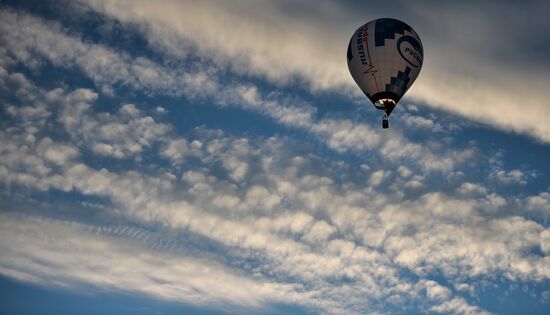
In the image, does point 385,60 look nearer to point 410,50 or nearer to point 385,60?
point 385,60

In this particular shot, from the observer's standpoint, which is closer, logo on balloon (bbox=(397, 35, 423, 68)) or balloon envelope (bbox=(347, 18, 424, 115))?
balloon envelope (bbox=(347, 18, 424, 115))

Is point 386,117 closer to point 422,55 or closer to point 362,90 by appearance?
point 362,90

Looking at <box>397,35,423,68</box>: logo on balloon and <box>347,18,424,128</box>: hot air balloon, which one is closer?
<box>347,18,424,128</box>: hot air balloon

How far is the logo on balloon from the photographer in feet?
181

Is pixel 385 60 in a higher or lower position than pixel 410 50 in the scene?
lower

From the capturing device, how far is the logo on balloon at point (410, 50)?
5512 cm

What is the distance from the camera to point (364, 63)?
2191 inches

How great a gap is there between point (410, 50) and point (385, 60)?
12.4ft

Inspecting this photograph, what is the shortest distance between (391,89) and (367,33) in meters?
7.61

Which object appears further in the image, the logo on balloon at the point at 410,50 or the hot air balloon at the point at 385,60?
the logo on balloon at the point at 410,50

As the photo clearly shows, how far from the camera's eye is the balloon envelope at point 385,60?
53938 millimetres

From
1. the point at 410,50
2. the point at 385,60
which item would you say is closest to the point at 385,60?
the point at 385,60

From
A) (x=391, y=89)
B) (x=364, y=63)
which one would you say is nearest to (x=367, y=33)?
(x=364, y=63)

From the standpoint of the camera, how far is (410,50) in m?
55.8
